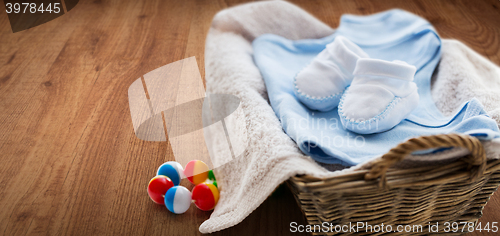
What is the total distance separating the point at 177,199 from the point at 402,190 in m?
0.43

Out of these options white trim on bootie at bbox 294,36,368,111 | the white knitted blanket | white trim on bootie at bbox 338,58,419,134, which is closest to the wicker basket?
the white knitted blanket

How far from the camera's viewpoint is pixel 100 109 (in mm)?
1079

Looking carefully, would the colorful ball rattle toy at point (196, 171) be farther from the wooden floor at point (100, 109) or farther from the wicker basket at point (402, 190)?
the wicker basket at point (402, 190)

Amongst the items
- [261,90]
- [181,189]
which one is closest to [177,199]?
[181,189]

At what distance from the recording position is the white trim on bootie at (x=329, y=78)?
0.81 m

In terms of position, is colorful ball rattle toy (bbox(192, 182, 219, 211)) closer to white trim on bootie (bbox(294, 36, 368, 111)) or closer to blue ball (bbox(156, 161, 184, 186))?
blue ball (bbox(156, 161, 184, 186))

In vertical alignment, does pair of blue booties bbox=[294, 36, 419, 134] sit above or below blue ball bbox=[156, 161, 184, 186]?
above

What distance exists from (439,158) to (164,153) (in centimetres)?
65

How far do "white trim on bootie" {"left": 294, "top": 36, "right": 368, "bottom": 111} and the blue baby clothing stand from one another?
27 mm

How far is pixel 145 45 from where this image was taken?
139 centimetres

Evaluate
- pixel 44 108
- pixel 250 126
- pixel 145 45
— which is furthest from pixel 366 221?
pixel 145 45

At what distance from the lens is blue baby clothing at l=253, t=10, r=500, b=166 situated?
667mm

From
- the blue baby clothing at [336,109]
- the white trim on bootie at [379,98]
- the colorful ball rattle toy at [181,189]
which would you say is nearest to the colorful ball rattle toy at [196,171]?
the colorful ball rattle toy at [181,189]

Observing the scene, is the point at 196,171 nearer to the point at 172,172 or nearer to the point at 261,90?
the point at 172,172
